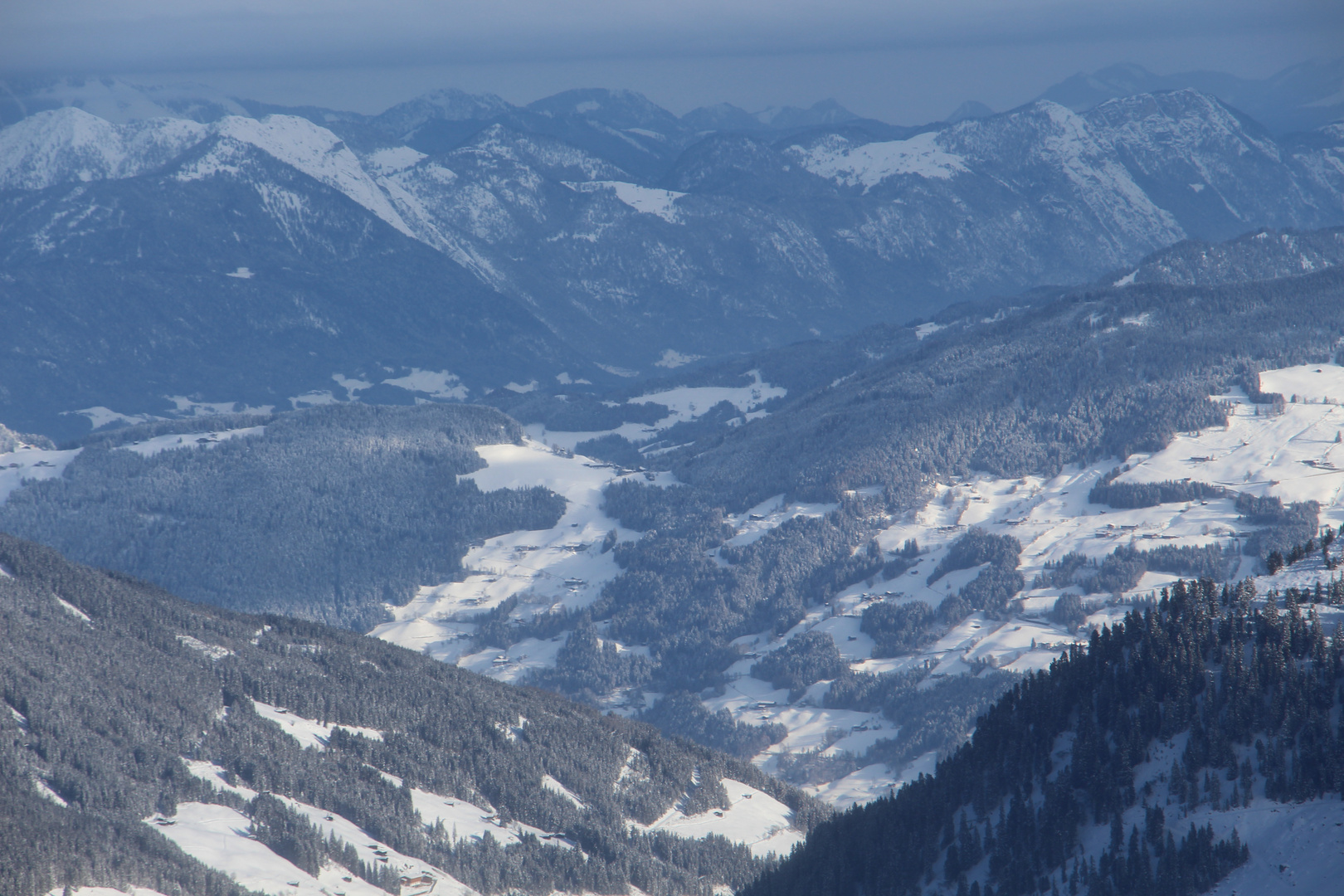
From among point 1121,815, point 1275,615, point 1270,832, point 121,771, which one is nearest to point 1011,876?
point 1121,815

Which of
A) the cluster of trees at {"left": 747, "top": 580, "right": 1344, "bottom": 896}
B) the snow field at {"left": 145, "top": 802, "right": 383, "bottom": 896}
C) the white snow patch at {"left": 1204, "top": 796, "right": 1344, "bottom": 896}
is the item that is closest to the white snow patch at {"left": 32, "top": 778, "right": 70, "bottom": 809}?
the snow field at {"left": 145, "top": 802, "right": 383, "bottom": 896}

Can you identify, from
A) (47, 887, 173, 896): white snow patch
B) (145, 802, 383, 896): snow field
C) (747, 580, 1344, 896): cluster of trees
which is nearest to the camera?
(747, 580, 1344, 896): cluster of trees

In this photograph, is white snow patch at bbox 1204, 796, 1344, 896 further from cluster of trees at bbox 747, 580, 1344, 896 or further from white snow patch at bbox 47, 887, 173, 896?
white snow patch at bbox 47, 887, 173, 896

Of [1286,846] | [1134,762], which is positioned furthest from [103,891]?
[1286,846]

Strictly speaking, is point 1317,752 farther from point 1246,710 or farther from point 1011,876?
point 1011,876

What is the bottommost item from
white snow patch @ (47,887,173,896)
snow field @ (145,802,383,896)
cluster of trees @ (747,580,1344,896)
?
snow field @ (145,802,383,896)

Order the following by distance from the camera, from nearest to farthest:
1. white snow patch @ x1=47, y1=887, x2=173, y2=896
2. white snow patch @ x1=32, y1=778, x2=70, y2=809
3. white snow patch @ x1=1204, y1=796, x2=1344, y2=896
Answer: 1. white snow patch @ x1=1204, y1=796, x2=1344, y2=896
2. white snow patch @ x1=47, y1=887, x2=173, y2=896
3. white snow patch @ x1=32, y1=778, x2=70, y2=809

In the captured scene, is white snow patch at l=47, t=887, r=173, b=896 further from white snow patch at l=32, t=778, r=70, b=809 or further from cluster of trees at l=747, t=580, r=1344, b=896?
cluster of trees at l=747, t=580, r=1344, b=896

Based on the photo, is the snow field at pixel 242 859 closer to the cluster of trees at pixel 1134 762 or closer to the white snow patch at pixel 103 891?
the white snow patch at pixel 103 891

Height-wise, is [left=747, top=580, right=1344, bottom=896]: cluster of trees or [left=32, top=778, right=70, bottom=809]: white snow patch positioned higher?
[left=747, top=580, right=1344, bottom=896]: cluster of trees

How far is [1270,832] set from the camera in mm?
152750

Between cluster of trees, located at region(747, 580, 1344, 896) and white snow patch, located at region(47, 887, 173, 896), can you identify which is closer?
cluster of trees, located at region(747, 580, 1344, 896)

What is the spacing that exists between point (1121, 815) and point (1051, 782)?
12.8 metres

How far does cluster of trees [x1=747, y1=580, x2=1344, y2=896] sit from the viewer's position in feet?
522
